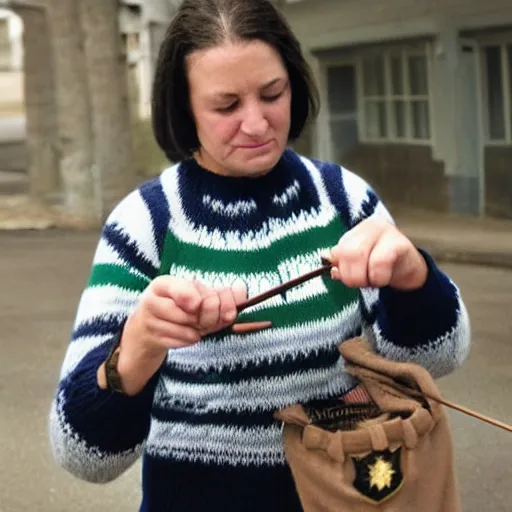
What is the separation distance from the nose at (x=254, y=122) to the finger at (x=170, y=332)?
331 millimetres

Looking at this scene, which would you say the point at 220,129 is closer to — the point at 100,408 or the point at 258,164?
the point at 258,164

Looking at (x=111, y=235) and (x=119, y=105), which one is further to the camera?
(x=119, y=105)

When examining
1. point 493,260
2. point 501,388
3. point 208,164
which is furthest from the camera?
point 493,260

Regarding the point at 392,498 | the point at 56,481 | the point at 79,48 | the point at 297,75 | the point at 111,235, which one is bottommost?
the point at 56,481

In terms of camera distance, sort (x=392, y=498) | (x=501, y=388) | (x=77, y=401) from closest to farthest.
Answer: (x=392, y=498) → (x=77, y=401) → (x=501, y=388)

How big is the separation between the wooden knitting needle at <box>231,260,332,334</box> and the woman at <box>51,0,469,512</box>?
0.10m

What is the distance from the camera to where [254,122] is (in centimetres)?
151

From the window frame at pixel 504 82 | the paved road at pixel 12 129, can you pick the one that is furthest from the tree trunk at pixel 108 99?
the paved road at pixel 12 129

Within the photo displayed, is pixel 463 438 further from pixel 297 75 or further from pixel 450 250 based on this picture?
pixel 450 250

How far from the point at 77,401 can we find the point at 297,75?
1.93 feet

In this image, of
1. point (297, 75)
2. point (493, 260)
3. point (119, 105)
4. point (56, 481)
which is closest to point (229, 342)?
point (297, 75)

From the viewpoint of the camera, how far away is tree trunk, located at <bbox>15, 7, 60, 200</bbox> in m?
15.5

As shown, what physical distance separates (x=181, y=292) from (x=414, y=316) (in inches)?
15.6

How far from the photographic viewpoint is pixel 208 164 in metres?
1.62
